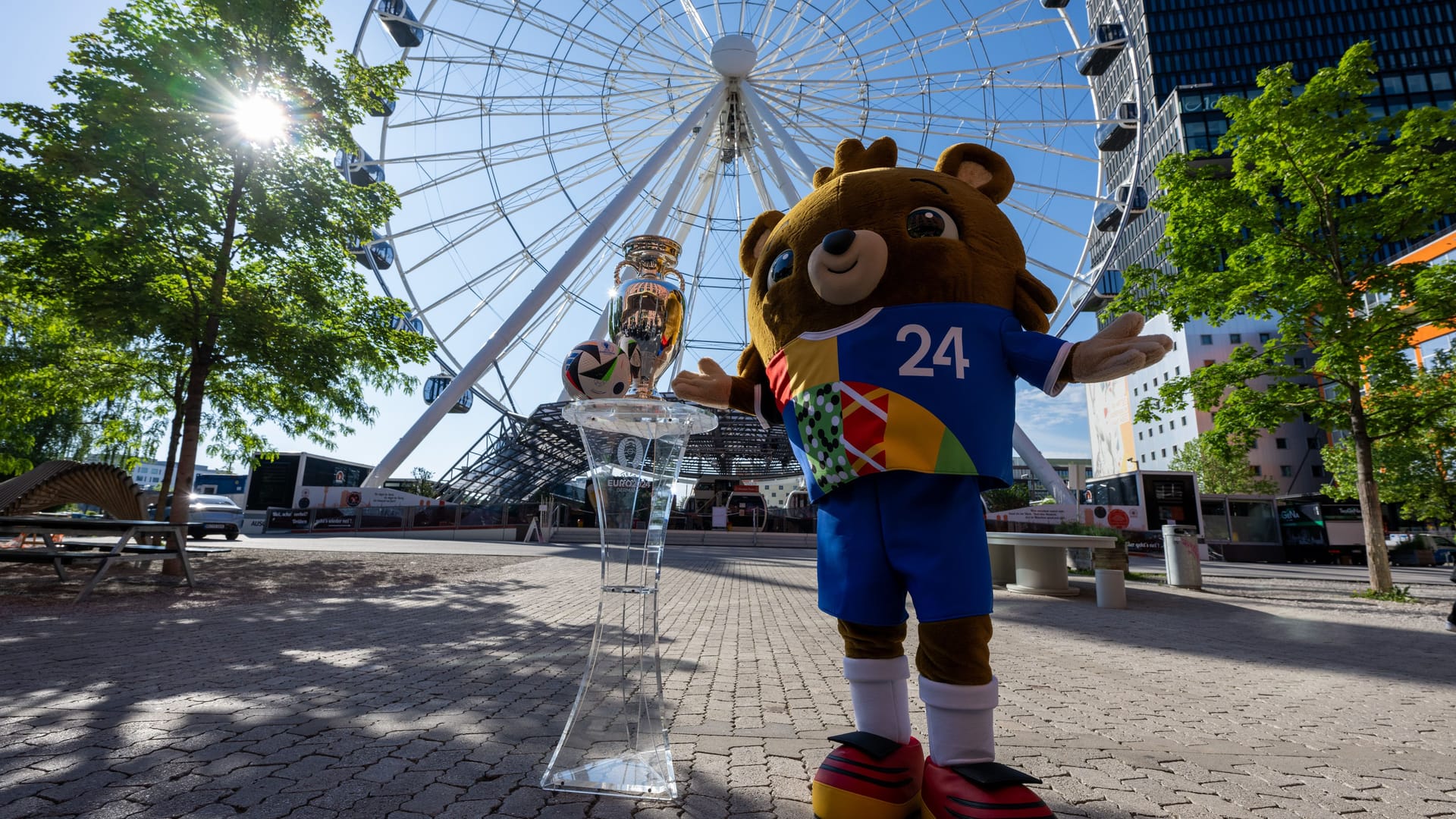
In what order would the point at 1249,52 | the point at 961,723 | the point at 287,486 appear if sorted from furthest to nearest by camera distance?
the point at 1249,52
the point at 287,486
the point at 961,723

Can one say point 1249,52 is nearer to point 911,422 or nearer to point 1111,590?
point 1111,590

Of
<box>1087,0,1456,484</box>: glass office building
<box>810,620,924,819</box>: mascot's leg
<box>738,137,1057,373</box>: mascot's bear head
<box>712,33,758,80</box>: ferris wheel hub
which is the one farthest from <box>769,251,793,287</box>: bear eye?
<box>1087,0,1456,484</box>: glass office building

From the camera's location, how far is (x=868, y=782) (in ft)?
6.44

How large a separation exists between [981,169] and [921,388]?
1052 millimetres

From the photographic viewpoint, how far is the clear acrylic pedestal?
97.5 inches

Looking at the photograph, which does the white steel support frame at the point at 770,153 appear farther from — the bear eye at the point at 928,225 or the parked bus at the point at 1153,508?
the parked bus at the point at 1153,508

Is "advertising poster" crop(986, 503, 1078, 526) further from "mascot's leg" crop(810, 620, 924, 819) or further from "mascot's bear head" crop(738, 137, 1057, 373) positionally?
"mascot's leg" crop(810, 620, 924, 819)

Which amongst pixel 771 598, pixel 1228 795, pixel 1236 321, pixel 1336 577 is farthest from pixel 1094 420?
pixel 1228 795

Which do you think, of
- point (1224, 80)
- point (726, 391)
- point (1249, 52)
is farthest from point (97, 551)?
point (1249, 52)

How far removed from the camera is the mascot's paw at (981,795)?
1.73 m

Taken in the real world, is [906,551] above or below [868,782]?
above

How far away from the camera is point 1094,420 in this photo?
7688 centimetres

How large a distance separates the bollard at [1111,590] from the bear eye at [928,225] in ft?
27.0

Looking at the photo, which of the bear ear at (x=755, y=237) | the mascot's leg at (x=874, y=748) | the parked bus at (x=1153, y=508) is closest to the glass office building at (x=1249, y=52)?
the parked bus at (x=1153, y=508)
